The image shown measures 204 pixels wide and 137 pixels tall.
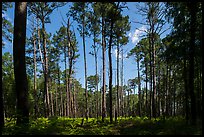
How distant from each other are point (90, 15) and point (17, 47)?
16628mm

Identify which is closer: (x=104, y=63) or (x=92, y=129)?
(x=92, y=129)

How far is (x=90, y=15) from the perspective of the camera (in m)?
23.0

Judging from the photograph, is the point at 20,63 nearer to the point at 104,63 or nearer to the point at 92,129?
the point at 92,129

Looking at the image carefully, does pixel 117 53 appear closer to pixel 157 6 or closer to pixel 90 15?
pixel 90 15

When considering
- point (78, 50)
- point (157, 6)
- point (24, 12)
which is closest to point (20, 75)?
point (24, 12)

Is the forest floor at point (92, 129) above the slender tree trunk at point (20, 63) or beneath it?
beneath

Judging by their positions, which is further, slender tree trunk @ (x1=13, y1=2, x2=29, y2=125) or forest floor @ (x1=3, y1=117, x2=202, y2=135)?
slender tree trunk @ (x1=13, y1=2, x2=29, y2=125)

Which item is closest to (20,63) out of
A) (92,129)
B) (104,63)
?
(92,129)

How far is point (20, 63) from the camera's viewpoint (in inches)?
292

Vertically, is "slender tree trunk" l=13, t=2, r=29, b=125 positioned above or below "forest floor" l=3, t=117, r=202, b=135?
above

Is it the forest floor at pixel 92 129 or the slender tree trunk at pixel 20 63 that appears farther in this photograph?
the slender tree trunk at pixel 20 63

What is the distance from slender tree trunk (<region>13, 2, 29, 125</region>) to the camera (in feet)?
23.3

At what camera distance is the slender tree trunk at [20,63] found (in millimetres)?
7087

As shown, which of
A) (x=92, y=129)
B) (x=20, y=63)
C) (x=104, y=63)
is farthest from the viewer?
(x=104, y=63)
